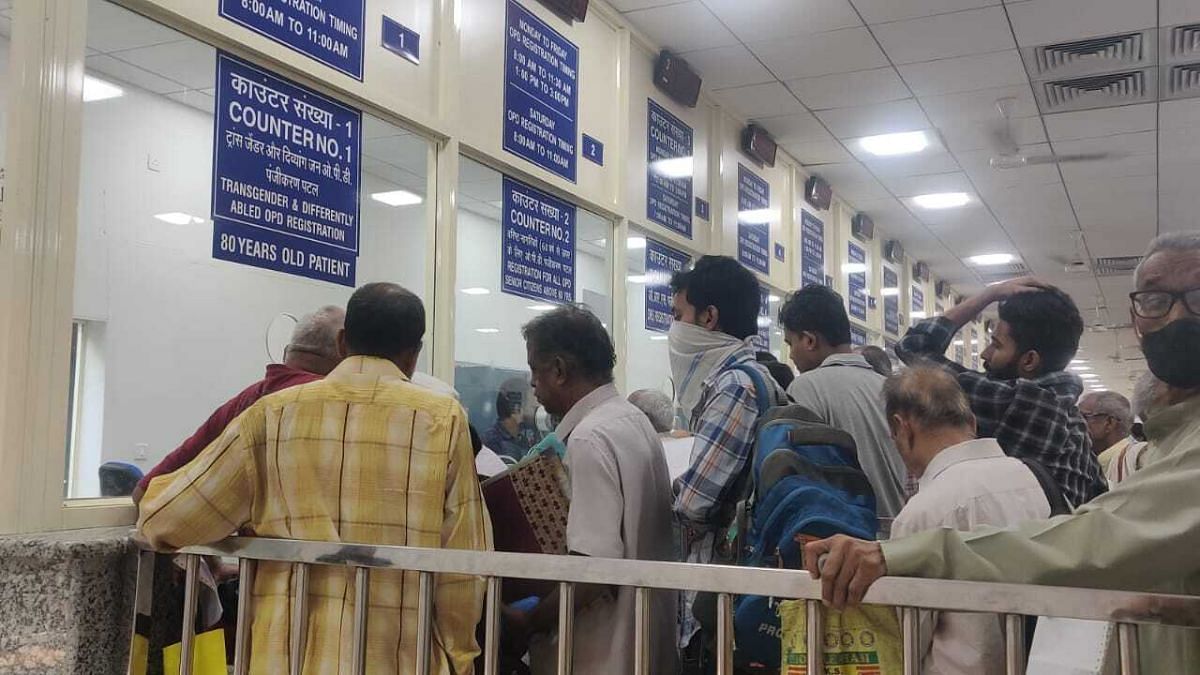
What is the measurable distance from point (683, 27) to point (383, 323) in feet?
11.2

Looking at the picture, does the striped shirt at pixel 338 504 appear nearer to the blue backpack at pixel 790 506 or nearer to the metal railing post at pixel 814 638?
the blue backpack at pixel 790 506

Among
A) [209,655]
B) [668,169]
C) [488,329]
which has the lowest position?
[209,655]

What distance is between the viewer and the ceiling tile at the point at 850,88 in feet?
17.3

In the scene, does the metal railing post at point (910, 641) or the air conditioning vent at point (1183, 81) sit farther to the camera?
the air conditioning vent at point (1183, 81)

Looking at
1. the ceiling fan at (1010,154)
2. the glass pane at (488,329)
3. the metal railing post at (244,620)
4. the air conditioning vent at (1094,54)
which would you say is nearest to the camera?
the metal railing post at (244,620)

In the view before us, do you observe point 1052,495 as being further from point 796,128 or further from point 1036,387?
point 796,128

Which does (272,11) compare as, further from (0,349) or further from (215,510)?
(215,510)

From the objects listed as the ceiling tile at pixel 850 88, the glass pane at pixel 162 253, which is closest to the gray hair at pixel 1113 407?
the ceiling tile at pixel 850 88

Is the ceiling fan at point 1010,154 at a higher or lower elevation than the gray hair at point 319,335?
higher

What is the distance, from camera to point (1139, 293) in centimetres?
181

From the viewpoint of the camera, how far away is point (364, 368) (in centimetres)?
181

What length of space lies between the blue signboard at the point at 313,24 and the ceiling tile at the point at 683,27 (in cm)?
195

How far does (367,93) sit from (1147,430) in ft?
8.13

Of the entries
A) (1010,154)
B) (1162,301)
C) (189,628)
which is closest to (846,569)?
(1162,301)
